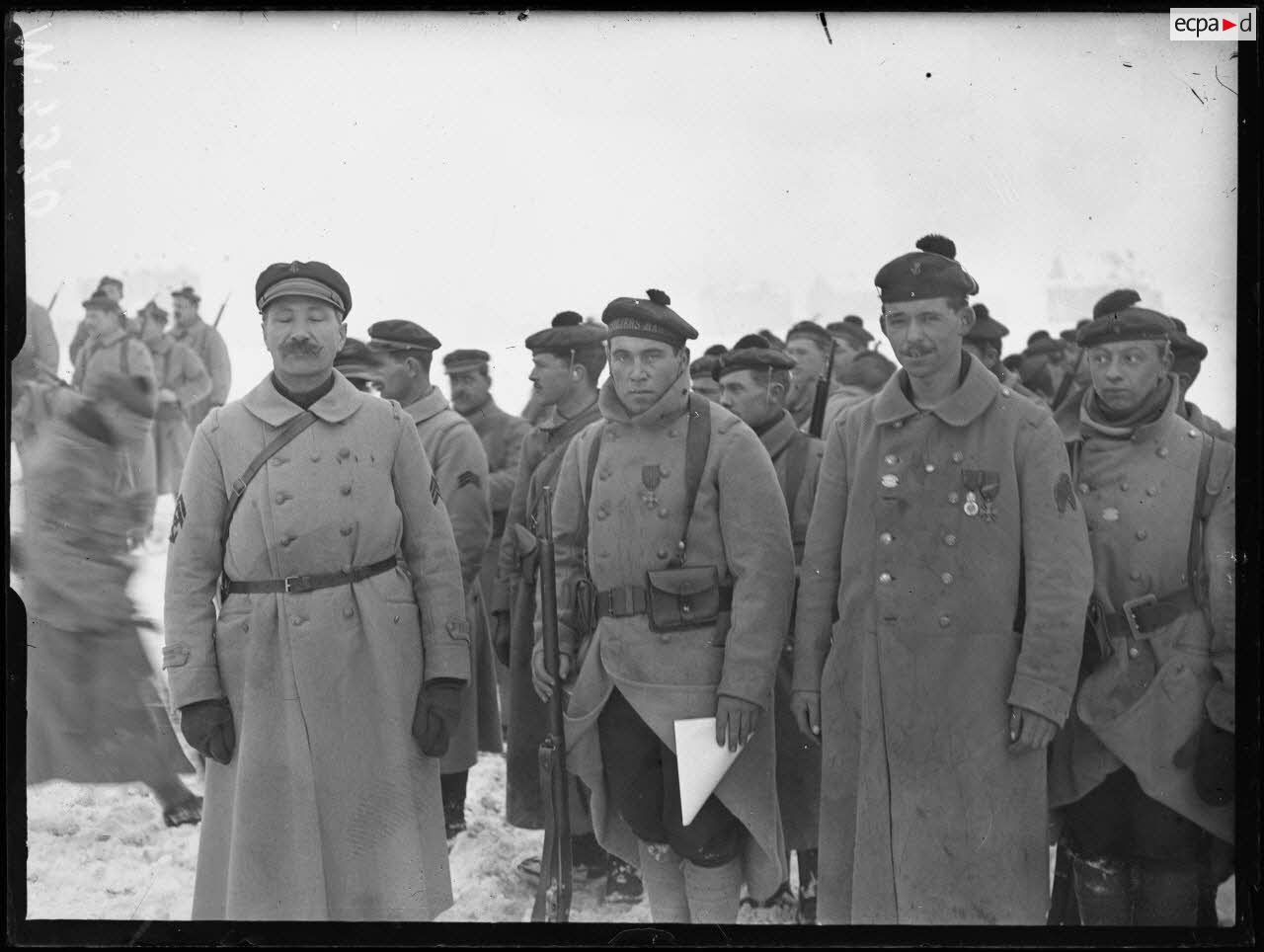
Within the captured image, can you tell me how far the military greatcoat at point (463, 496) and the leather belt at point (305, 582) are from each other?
0.43 metres

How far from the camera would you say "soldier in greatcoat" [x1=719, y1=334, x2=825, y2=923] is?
411 cm

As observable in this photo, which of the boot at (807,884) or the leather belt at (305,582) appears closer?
the leather belt at (305,582)

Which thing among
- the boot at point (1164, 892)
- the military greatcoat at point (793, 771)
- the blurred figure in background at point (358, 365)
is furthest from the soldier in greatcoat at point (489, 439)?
the boot at point (1164, 892)

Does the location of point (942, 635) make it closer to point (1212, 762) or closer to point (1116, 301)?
point (1212, 762)

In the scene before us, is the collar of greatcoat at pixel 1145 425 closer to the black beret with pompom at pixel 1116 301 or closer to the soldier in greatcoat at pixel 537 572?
the black beret with pompom at pixel 1116 301

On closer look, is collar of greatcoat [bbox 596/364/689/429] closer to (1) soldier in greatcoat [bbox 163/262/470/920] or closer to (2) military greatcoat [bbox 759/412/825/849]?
(2) military greatcoat [bbox 759/412/825/849]

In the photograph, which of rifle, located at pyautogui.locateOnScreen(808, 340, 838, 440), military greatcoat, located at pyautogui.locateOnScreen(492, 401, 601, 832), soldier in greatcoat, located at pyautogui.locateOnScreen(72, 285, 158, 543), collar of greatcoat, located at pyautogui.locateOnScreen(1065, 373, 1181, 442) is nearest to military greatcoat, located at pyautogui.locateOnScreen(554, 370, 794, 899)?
military greatcoat, located at pyautogui.locateOnScreen(492, 401, 601, 832)

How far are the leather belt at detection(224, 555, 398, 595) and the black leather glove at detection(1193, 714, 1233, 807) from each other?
9.52ft

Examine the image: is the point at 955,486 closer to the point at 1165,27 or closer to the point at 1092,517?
the point at 1092,517

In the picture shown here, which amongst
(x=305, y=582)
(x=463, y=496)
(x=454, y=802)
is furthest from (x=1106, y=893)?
(x=305, y=582)

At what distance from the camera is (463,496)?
4172 millimetres

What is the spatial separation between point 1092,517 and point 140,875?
144 inches

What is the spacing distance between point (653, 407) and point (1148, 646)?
6.13 ft

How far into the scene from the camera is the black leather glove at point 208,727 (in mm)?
3705
